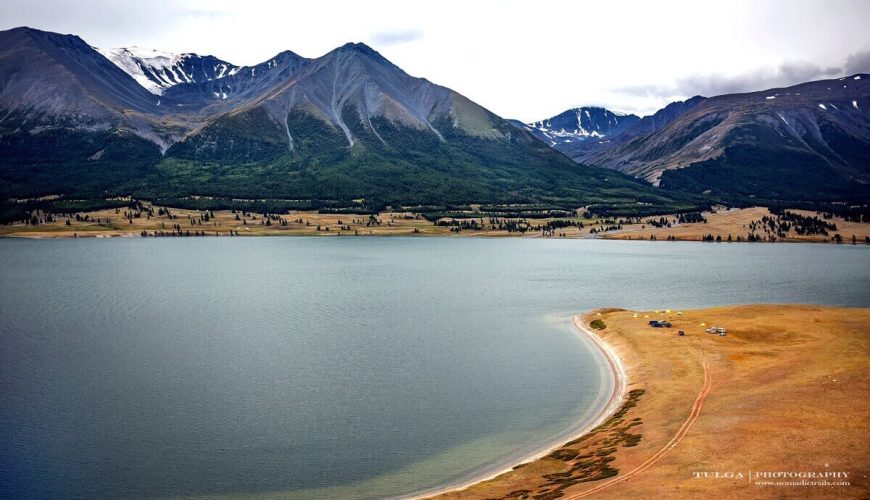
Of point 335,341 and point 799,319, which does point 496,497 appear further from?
point 799,319

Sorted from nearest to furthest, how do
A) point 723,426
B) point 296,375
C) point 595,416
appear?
point 723,426, point 595,416, point 296,375

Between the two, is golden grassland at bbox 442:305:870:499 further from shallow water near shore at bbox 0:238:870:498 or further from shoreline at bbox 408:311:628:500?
shallow water near shore at bbox 0:238:870:498

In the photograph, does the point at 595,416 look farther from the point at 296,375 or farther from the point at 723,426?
the point at 296,375

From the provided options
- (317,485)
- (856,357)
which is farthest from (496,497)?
(856,357)

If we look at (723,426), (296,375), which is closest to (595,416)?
(723,426)

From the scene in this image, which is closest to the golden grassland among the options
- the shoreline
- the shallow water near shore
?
the shoreline

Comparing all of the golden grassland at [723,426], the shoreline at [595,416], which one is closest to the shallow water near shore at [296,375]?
the shoreline at [595,416]
